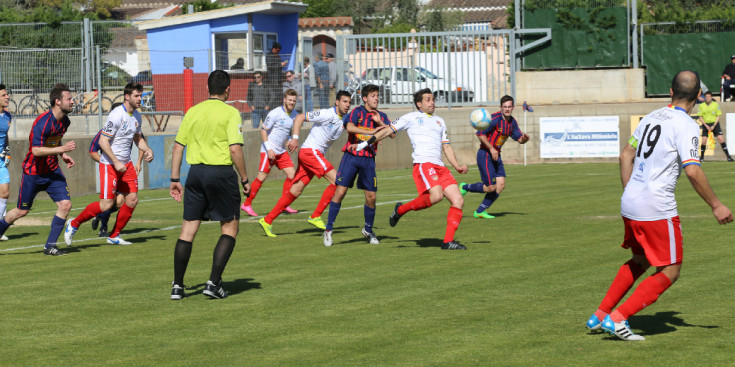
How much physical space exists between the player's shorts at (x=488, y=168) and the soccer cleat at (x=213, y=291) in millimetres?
8448

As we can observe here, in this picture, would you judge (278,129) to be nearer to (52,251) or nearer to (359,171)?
(359,171)

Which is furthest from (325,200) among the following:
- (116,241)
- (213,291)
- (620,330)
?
(620,330)

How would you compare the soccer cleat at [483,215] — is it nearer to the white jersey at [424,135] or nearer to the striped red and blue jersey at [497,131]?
the striped red and blue jersey at [497,131]

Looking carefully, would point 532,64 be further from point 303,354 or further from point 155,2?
point 155,2

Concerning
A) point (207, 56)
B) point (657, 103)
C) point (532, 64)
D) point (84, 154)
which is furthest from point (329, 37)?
point (84, 154)

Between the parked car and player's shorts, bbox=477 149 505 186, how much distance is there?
15.3 m

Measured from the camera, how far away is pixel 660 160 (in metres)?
7.42

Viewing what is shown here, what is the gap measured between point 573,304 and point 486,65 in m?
26.0

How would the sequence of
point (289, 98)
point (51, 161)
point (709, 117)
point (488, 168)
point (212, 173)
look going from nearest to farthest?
point (212, 173)
point (51, 161)
point (289, 98)
point (488, 168)
point (709, 117)

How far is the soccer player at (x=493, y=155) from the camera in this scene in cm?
1730

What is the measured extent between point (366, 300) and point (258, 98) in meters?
17.9

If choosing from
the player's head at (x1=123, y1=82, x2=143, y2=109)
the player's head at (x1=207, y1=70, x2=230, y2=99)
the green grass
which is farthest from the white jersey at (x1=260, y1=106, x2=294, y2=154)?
the player's head at (x1=207, y1=70, x2=230, y2=99)

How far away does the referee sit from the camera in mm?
9367

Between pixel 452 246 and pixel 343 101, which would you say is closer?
pixel 452 246
